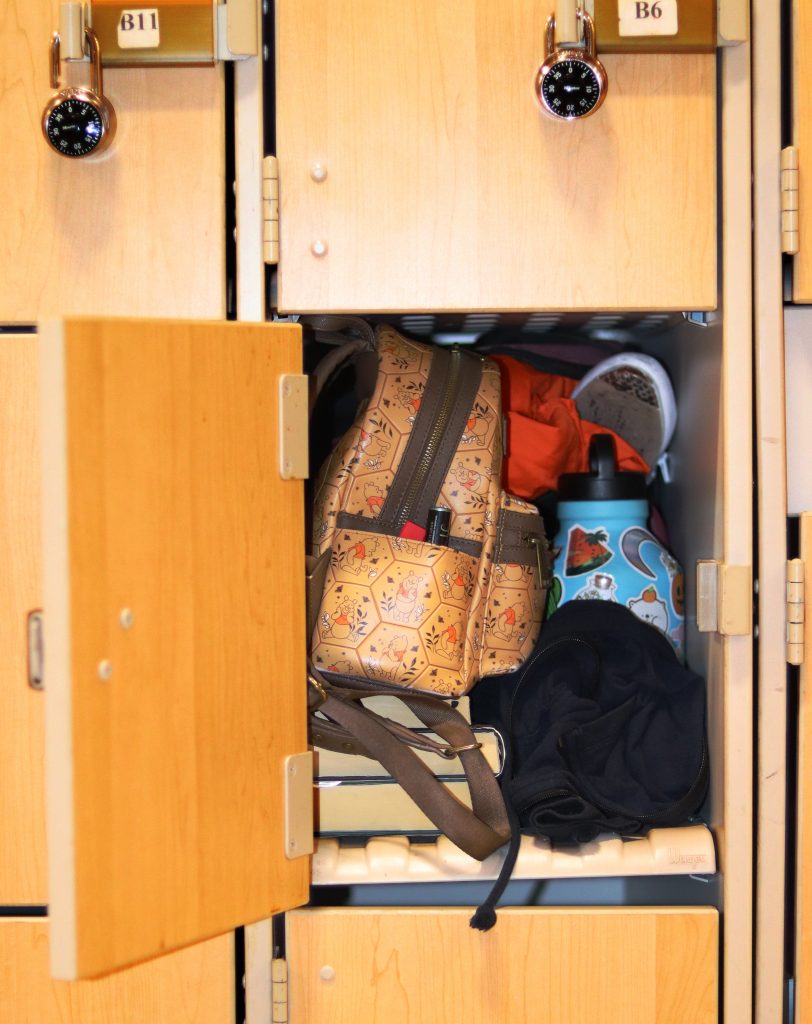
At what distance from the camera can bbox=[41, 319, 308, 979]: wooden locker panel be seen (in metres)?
0.69

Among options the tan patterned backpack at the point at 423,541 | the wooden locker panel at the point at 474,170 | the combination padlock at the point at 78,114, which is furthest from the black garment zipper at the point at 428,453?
the combination padlock at the point at 78,114

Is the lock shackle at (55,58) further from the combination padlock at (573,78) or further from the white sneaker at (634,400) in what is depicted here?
the white sneaker at (634,400)

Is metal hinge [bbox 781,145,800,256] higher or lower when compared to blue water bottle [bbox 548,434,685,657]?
higher

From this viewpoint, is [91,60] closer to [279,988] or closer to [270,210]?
[270,210]

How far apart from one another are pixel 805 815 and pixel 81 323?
34.4 inches

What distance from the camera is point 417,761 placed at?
3.38 feet

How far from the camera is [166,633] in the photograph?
0.77 meters

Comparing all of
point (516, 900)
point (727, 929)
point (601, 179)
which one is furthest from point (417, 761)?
point (601, 179)

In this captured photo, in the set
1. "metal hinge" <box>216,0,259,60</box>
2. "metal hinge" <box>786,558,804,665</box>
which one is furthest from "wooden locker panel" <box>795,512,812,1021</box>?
"metal hinge" <box>216,0,259,60</box>

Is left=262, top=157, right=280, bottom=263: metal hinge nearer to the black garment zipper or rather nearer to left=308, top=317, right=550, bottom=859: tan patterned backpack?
left=308, top=317, right=550, bottom=859: tan patterned backpack

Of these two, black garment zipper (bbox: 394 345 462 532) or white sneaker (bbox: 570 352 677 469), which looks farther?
white sneaker (bbox: 570 352 677 469)

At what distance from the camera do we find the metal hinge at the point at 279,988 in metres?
1.01

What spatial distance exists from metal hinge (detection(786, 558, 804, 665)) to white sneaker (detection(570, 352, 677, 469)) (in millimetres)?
333

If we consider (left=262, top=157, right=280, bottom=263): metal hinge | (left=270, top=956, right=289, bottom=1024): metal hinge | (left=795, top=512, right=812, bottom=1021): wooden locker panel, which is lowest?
(left=270, top=956, right=289, bottom=1024): metal hinge
